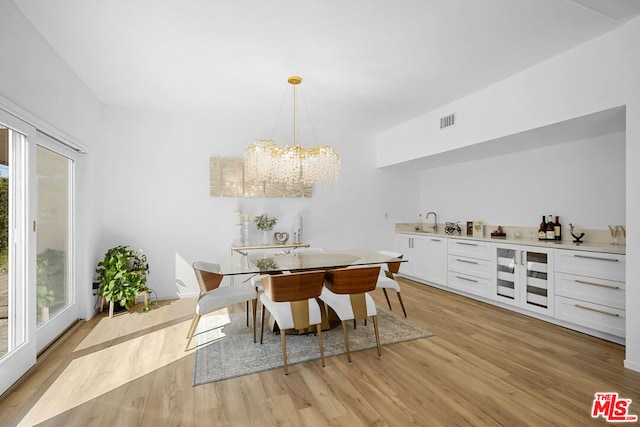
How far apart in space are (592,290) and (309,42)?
352 centimetres

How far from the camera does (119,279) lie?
3.86 m

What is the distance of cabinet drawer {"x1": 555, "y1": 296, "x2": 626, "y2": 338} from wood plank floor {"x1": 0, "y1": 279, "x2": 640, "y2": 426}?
15 cm

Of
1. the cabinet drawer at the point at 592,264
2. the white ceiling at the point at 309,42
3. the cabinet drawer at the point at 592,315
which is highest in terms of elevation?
the white ceiling at the point at 309,42

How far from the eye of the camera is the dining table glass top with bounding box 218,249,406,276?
2895 mm

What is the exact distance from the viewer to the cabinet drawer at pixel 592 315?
9.63 feet

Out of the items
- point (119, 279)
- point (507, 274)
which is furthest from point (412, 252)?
point (119, 279)

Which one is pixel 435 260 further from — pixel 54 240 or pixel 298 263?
pixel 54 240

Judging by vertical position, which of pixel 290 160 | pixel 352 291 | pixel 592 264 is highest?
pixel 290 160

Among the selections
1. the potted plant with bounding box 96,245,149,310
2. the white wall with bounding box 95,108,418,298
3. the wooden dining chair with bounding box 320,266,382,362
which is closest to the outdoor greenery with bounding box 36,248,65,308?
the potted plant with bounding box 96,245,149,310

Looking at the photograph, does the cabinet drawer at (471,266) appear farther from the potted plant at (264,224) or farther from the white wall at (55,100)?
the white wall at (55,100)

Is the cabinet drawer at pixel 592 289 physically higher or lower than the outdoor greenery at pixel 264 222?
lower

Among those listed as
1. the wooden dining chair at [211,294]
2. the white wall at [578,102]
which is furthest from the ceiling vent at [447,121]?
the wooden dining chair at [211,294]

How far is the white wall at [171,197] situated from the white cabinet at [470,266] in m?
2.01

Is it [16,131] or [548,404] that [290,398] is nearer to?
[548,404]
